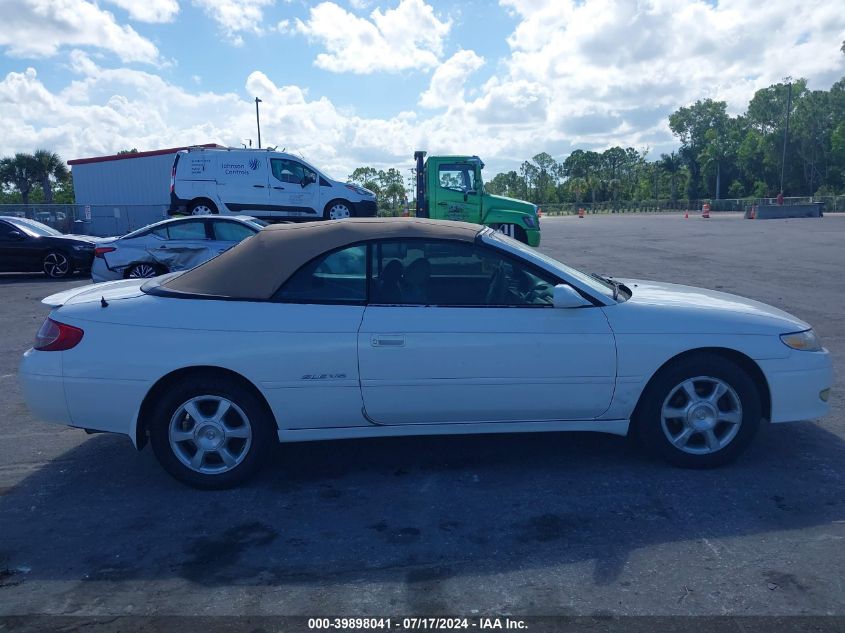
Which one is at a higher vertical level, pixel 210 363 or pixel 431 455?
pixel 210 363

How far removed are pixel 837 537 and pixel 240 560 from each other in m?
2.96

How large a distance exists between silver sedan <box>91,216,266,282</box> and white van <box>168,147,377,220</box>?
5810 mm

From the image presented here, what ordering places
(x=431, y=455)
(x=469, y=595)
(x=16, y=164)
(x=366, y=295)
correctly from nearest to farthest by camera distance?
(x=469, y=595) → (x=366, y=295) → (x=431, y=455) → (x=16, y=164)

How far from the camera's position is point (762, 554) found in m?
3.35

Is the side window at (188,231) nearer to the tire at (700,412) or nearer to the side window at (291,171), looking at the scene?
the side window at (291,171)

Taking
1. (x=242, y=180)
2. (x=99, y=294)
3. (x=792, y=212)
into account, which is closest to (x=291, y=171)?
(x=242, y=180)

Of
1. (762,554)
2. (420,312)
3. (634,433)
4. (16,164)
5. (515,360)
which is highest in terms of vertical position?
(16,164)

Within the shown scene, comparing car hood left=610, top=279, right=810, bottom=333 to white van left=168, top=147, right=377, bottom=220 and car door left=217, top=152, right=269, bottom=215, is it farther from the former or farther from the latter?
car door left=217, top=152, right=269, bottom=215

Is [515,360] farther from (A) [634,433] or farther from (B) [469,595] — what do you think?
(B) [469,595]

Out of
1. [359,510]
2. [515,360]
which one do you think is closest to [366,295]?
[515,360]

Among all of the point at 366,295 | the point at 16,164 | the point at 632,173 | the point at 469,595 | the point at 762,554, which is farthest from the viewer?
the point at 632,173

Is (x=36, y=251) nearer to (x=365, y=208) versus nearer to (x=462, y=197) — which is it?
(x=365, y=208)

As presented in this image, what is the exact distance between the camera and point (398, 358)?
4074mm

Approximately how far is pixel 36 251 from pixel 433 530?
46.5ft
